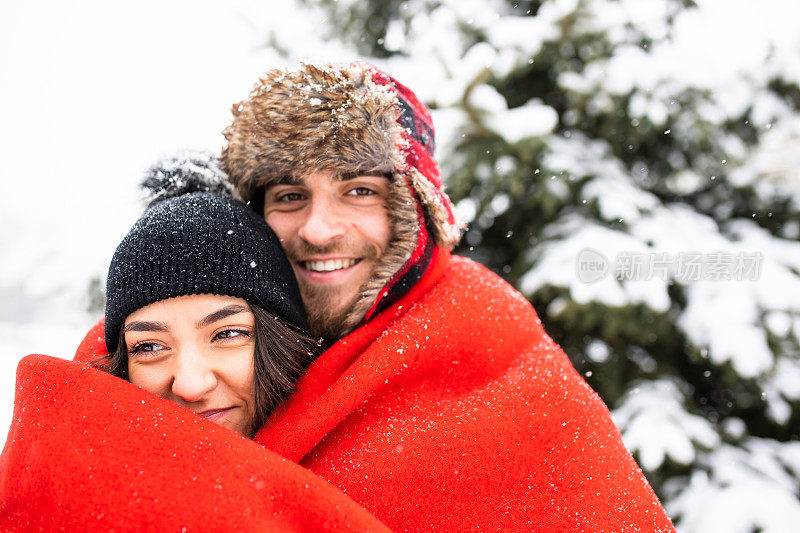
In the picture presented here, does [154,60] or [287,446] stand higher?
[154,60]

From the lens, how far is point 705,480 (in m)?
2.58

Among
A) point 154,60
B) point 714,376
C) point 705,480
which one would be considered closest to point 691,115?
point 714,376

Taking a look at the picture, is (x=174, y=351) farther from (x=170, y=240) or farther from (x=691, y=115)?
(x=691, y=115)

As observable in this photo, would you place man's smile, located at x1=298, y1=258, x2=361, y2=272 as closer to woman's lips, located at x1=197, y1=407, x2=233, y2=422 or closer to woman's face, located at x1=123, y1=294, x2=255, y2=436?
woman's face, located at x1=123, y1=294, x2=255, y2=436

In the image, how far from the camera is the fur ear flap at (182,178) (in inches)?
68.7

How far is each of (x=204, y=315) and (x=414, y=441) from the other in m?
0.68

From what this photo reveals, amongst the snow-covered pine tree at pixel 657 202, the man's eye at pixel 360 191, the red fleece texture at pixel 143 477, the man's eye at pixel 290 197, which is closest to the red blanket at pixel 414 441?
the red fleece texture at pixel 143 477

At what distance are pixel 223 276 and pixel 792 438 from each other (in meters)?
3.38

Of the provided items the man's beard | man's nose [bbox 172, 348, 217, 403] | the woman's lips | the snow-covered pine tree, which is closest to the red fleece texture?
man's nose [bbox 172, 348, 217, 403]

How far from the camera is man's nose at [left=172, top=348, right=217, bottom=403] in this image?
1.34 m

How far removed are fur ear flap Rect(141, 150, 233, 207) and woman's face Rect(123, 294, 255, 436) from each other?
0.50 metres

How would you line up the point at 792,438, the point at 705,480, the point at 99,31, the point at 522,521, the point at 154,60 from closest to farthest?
the point at 522,521
the point at 705,480
the point at 792,438
the point at 154,60
the point at 99,31

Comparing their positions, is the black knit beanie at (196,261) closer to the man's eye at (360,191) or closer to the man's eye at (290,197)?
the man's eye at (290,197)

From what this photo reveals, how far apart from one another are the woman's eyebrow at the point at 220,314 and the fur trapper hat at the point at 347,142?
0.44m
